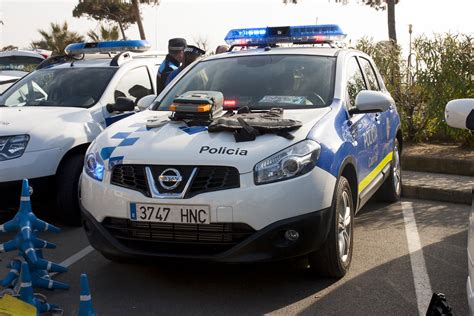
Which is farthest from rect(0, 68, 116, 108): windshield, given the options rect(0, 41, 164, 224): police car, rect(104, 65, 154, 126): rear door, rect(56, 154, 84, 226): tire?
Result: rect(56, 154, 84, 226): tire

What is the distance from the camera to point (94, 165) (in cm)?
441

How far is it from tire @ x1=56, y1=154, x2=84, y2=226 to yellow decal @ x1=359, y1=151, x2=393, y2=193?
2.57 metres

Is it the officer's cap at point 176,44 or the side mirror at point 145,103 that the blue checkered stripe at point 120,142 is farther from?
the officer's cap at point 176,44

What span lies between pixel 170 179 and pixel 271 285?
1.06 metres

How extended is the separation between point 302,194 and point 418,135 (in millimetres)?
5642

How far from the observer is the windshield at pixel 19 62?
15.7 metres

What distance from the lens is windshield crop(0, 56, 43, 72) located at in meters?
15.7

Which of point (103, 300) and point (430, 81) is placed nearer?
point (103, 300)

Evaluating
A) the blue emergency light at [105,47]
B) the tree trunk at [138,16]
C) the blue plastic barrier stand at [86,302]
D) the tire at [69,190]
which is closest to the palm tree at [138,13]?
the tree trunk at [138,16]

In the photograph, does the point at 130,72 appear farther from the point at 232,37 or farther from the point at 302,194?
the point at 302,194

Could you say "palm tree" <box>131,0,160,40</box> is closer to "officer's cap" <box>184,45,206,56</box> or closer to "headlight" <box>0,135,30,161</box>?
"officer's cap" <box>184,45,206,56</box>

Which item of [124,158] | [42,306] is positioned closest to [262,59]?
[124,158]

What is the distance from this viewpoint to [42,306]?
380cm

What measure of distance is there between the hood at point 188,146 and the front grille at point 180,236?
1.23 feet
